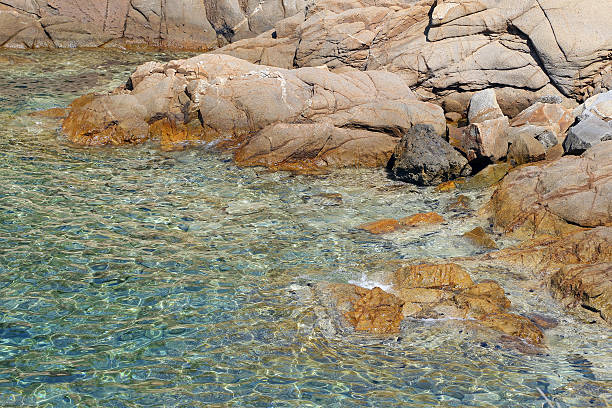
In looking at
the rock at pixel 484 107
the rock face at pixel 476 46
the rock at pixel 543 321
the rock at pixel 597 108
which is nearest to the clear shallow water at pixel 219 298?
the rock at pixel 543 321

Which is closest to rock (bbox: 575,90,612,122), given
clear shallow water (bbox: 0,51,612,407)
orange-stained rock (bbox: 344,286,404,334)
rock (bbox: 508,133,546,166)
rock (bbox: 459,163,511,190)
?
rock (bbox: 508,133,546,166)

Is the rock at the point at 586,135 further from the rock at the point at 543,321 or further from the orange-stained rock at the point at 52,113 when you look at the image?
the orange-stained rock at the point at 52,113

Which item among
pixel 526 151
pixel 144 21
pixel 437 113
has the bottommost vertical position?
pixel 526 151

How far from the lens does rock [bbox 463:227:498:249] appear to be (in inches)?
457

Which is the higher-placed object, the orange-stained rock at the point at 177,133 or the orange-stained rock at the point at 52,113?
the orange-stained rock at the point at 52,113

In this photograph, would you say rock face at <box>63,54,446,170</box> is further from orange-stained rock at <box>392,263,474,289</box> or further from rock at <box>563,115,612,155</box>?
orange-stained rock at <box>392,263,474,289</box>

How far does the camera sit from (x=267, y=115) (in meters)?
16.5

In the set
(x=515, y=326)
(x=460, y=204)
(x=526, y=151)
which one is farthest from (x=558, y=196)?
(x=515, y=326)

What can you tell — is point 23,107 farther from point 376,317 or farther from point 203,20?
point 376,317

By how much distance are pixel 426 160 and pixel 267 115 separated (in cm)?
424

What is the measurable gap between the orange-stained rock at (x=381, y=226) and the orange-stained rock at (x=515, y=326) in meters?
3.45

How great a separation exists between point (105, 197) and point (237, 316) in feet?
17.0

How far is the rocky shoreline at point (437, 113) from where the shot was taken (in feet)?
39.2

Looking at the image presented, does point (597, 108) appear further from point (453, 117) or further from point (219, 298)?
point (219, 298)
